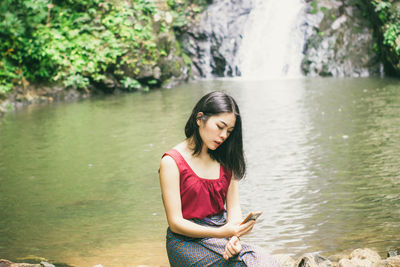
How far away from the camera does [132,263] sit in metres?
3.81

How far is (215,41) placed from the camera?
23641 mm

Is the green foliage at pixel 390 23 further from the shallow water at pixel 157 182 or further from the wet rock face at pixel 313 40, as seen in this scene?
the shallow water at pixel 157 182

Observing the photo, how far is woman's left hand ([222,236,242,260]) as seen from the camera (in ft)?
7.43

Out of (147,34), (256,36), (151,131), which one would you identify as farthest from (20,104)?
(256,36)

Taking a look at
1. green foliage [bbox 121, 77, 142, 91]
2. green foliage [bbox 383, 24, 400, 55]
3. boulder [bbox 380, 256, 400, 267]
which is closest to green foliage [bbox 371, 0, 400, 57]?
green foliage [bbox 383, 24, 400, 55]

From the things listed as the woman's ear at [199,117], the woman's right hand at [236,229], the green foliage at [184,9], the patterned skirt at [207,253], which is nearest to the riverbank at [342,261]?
the patterned skirt at [207,253]

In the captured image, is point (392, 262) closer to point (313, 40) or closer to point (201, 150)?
point (201, 150)

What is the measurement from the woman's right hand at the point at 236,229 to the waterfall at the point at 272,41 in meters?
19.5

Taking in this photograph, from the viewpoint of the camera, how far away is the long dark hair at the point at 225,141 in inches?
98.7

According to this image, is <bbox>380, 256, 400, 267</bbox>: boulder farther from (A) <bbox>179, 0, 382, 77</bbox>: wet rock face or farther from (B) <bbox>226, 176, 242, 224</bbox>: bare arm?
(A) <bbox>179, 0, 382, 77</bbox>: wet rock face

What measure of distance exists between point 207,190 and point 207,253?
35 cm

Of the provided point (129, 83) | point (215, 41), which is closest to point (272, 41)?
point (215, 41)

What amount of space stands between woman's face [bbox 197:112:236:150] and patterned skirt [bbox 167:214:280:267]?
455 mm

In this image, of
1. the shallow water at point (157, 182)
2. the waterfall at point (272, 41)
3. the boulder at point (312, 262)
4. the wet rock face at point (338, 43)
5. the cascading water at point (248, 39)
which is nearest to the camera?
the boulder at point (312, 262)
